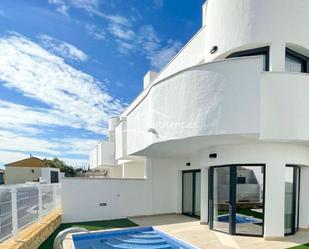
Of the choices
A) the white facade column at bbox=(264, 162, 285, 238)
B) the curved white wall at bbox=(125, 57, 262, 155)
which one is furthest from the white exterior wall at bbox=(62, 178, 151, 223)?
the white facade column at bbox=(264, 162, 285, 238)

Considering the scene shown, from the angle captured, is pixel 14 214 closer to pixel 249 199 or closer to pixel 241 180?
pixel 241 180

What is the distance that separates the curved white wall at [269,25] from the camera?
31.0 feet

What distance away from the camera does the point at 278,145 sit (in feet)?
32.2

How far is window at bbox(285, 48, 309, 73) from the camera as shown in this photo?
395 inches

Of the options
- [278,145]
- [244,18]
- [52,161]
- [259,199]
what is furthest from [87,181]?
[52,161]

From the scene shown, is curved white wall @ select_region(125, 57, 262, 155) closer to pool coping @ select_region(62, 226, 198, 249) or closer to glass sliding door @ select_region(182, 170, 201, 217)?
pool coping @ select_region(62, 226, 198, 249)

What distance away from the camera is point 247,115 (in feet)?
27.7

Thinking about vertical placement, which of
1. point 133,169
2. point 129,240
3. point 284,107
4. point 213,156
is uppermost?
point 284,107

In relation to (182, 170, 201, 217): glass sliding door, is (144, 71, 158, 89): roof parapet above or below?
above

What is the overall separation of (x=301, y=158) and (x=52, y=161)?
210 ft

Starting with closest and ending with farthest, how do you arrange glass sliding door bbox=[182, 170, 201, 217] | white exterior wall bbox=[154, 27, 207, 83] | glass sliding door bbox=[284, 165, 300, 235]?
glass sliding door bbox=[284, 165, 300, 235], white exterior wall bbox=[154, 27, 207, 83], glass sliding door bbox=[182, 170, 201, 217]

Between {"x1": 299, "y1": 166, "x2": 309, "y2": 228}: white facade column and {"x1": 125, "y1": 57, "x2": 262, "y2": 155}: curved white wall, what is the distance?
4628mm

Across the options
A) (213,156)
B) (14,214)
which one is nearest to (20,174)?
(14,214)

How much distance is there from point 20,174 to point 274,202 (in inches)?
1865
